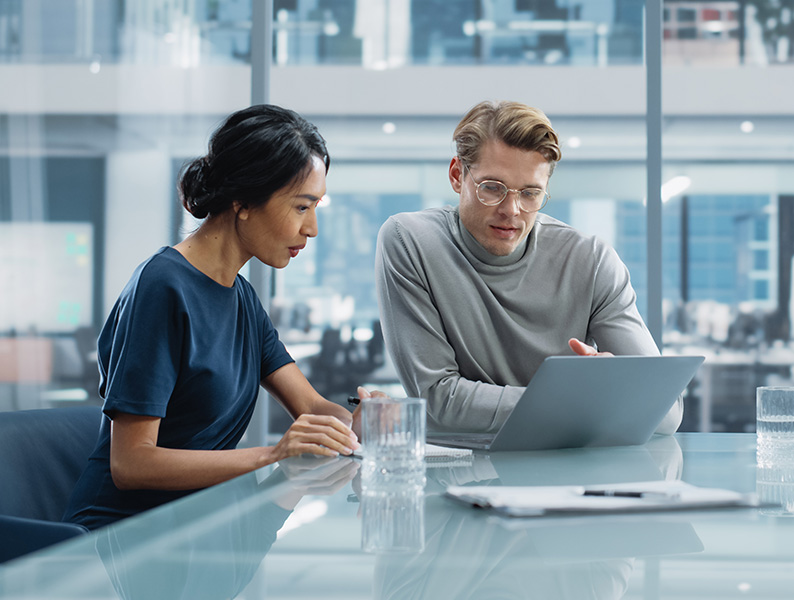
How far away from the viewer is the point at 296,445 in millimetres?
1273

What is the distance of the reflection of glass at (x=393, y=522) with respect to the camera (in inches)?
28.0

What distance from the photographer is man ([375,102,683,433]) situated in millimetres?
1780

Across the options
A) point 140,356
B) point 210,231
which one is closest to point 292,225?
point 210,231

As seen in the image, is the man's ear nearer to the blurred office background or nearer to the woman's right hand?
the woman's right hand

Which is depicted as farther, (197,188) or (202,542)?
(197,188)

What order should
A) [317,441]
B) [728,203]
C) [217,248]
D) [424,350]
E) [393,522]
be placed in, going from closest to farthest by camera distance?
[393,522] → [317,441] → [217,248] → [424,350] → [728,203]

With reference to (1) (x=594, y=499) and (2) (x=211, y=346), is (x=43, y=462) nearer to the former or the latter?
(2) (x=211, y=346)

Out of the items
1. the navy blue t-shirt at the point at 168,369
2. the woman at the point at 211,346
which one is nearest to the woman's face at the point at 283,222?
the woman at the point at 211,346

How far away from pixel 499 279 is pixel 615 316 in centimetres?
28

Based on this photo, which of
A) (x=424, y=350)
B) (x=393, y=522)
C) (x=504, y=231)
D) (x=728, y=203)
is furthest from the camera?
(x=728, y=203)

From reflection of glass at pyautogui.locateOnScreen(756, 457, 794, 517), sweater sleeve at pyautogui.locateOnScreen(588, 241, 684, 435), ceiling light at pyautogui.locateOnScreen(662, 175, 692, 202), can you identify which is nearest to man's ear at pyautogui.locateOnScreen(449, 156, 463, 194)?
sweater sleeve at pyautogui.locateOnScreen(588, 241, 684, 435)

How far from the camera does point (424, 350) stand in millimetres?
1716

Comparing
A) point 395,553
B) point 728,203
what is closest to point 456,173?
point 395,553

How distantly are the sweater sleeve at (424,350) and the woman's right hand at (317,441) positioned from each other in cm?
33
